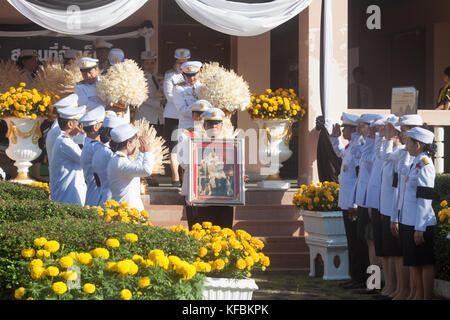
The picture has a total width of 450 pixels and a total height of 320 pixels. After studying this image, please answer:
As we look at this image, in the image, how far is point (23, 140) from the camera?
11.0m

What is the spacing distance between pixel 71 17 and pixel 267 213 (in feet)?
11.9

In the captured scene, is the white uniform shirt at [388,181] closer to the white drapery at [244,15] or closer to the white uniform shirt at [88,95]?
the white drapery at [244,15]

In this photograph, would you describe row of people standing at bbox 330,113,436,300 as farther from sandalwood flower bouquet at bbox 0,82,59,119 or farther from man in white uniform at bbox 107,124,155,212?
sandalwood flower bouquet at bbox 0,82,59,119

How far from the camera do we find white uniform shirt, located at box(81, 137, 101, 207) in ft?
25.9

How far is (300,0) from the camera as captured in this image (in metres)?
11.0

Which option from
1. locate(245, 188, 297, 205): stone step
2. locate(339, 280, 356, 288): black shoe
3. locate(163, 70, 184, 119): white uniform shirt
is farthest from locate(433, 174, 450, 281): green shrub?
locate(163, 70, 184, 119): white uniform shirt

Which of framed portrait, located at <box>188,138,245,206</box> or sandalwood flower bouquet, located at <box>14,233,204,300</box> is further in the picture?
framed portrait, located at <box>188,138,245,206</box>

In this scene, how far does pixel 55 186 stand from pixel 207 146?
1615mm

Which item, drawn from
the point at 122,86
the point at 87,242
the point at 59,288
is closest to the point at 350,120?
the point at 122,86

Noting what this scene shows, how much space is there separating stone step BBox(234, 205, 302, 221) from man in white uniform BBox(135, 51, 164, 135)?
2.54 m

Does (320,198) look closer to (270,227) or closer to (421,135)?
(270,227)

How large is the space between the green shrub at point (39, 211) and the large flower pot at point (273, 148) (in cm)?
487

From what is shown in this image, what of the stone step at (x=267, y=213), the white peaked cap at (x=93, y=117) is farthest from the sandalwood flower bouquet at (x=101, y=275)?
the stone step at (x=267, y=213)

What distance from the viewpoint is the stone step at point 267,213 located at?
10.9 m
